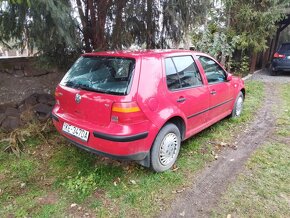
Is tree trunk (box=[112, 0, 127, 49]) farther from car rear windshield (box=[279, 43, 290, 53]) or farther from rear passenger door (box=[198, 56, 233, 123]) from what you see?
car rear windshield (box=[279, 43, 290, 53])

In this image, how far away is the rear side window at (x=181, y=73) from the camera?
9.80ft

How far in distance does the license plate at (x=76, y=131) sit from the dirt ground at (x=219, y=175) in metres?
1.15

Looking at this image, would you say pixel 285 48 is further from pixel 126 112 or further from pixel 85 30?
pixel 126 112

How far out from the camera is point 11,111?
4.36 m

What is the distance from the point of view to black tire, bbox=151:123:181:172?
2.86 meters

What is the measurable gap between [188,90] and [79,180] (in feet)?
5.69

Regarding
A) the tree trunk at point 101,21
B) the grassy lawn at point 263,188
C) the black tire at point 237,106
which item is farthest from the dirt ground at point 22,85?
the grassy lawn at point 263,188

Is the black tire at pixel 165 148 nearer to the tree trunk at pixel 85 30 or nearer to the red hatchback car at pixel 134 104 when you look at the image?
the red hatchback car at pixel 134 104

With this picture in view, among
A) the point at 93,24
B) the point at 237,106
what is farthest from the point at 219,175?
the point at 93,24

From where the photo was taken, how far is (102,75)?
2.84 m

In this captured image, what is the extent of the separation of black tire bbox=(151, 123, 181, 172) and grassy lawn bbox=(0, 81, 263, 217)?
0.12 metres

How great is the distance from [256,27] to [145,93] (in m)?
7.35

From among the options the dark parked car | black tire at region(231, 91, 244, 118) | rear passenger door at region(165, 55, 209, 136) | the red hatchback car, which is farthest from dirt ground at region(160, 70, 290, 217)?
the dark parked car

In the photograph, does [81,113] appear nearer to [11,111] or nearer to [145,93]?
[145,93]
